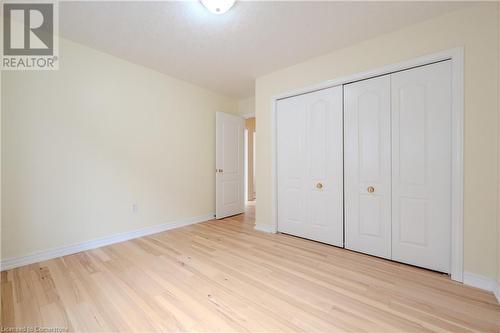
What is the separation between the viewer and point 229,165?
Result: 423 cm

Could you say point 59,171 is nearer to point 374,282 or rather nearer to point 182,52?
point 182,52

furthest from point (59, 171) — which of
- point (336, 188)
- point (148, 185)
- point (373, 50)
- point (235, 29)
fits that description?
point (373, 50)

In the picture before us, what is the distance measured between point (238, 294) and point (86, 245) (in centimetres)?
213

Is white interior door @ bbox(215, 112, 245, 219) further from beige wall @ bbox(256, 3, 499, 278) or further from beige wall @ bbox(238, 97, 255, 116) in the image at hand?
beige wall @ bbox(256, 3, 499, 278)

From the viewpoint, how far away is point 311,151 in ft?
9.21

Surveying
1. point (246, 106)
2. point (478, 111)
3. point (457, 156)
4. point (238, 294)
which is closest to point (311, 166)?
point (457, 156)

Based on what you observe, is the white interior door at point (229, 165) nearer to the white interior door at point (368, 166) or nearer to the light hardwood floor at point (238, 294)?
the light hardwood floor at point (238, 294)

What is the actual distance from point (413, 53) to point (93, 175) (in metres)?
3.99

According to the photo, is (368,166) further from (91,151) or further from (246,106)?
(91,151)

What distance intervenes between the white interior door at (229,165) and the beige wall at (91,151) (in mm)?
495

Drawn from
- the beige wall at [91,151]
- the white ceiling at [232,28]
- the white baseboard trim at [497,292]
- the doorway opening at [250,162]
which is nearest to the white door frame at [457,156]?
the white baseboard trim at [497,292]

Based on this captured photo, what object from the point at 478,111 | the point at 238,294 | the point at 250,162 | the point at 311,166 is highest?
the point at 478,111

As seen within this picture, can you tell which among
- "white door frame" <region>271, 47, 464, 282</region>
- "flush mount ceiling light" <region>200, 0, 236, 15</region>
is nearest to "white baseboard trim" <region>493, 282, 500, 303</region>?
"white door frame" <region>271, 47, 464, 282</region>

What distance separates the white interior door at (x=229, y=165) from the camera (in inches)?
158
